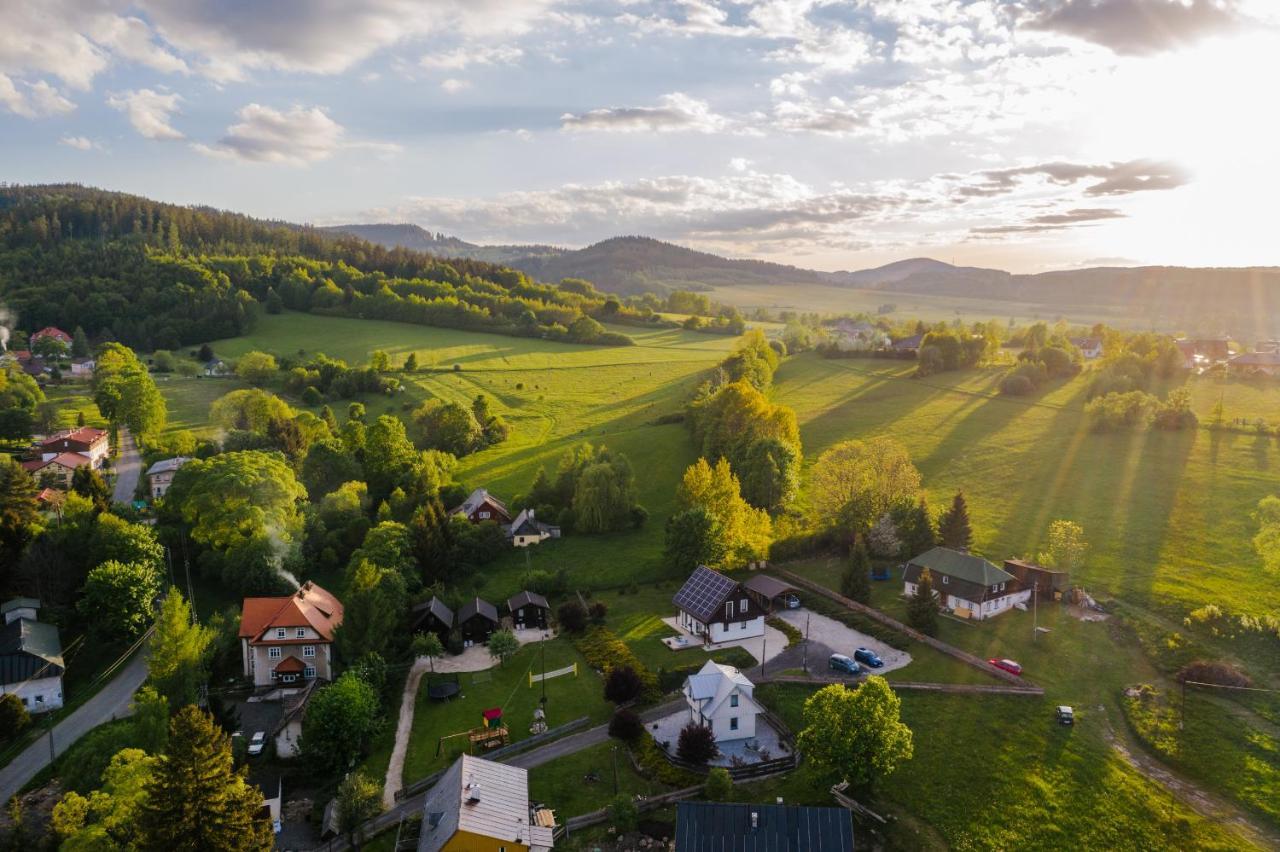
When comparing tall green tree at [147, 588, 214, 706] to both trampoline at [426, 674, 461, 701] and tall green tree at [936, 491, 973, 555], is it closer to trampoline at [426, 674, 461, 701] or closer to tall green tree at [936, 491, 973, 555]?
trampoline at [426, 674, 461, 701]

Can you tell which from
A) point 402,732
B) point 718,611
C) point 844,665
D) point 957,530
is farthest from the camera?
point 957,530

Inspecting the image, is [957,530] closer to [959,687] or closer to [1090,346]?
[959,687]

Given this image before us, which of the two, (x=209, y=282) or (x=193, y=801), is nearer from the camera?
(x=193, y=801)

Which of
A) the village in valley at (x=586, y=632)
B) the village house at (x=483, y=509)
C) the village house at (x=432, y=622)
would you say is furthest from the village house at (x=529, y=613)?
the village house at (x=483, y=509)

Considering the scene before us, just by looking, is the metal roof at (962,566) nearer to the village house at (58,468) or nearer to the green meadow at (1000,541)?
the green meadow at (1000,541)

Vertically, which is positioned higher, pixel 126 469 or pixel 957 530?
pixel 957 530

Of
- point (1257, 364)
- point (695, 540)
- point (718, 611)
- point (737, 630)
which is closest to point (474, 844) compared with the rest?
point (718, 611)
